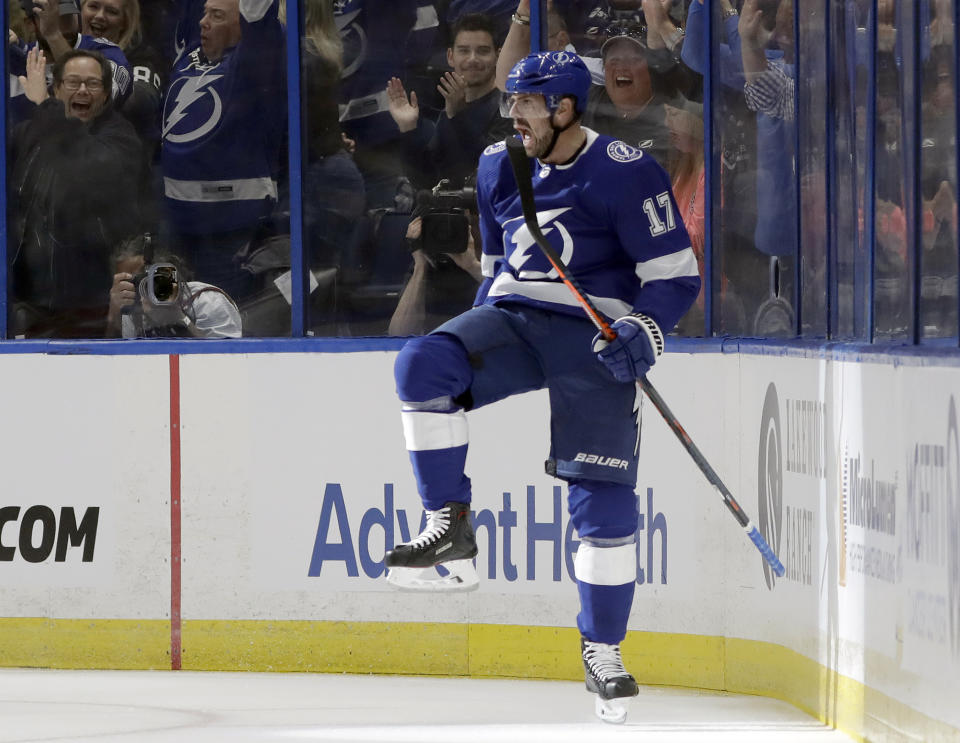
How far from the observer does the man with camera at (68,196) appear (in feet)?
23.2

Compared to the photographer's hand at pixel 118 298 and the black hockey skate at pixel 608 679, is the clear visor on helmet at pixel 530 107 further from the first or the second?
the photographer's hand at pixel 118 298

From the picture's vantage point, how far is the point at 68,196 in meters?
7.12

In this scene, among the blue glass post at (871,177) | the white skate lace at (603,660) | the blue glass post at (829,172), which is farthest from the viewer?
the blue glass post at (829,172)

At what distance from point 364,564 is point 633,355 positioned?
7.25 ft

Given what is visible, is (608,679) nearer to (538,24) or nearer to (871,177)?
(871,177)

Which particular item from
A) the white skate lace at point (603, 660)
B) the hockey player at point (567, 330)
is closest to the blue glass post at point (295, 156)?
the hockey player at point (567, 330)

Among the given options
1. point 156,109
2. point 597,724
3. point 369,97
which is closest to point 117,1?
point 156,109

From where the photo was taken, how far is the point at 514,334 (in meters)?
4.81

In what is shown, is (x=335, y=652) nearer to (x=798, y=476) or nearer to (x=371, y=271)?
(x=371, y=271)

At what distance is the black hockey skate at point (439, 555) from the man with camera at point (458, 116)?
2.43 metres

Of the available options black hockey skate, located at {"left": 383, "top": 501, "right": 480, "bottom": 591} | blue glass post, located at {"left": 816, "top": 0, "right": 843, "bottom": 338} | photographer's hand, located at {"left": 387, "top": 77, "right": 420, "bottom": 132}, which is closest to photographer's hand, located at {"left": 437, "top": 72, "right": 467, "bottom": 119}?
photographer's hand, located at {"left": 387, "top": 77, "right": 420, "bottom": 132}

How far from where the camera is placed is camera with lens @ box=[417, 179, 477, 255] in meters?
6.87

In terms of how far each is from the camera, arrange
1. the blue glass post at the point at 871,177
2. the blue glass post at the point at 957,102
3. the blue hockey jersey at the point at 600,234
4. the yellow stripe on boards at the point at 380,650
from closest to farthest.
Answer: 1. the blue glass post at the point at 957,102
2. the blue hockey jersey at the point at 600,234
3. the blue glass post at the point at 871,177
4. the yellow stripe on boards at the point at 380,650

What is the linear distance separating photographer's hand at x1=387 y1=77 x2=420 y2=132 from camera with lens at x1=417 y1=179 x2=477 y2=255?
0.26m
